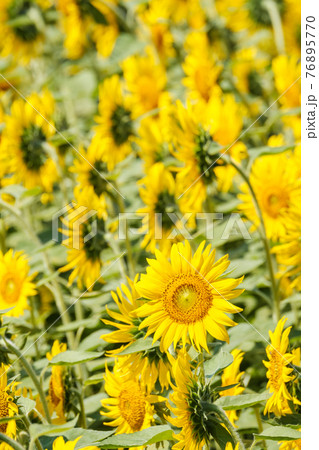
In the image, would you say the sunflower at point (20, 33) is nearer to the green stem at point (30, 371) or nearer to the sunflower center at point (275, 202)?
the sunflower center at point (275, 202)

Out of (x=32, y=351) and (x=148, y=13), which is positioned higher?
(x=148, y=13)

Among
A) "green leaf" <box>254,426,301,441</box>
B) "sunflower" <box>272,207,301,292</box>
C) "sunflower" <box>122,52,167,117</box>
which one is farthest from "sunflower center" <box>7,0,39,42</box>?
"green leaf" <box>254,426,301,441</box>

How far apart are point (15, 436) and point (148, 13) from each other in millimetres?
2256

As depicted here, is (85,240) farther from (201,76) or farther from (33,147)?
(201,76)

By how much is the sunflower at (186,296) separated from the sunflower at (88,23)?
5.70 ft

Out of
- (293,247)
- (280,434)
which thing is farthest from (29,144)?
(280,434)

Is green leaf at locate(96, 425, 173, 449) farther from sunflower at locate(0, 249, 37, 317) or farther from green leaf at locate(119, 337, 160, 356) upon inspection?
sunflower at locate(0, 249, 37, 317)

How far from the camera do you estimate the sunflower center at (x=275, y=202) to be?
183 cm

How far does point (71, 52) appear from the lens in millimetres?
3273

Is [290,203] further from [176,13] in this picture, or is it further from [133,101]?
[176,13]

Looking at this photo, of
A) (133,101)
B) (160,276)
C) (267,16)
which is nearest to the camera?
(160,276)

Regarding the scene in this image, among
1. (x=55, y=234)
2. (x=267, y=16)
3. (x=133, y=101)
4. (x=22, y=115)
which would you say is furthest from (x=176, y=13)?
(x=55, y=234)

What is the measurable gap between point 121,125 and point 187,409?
1259 millimetres

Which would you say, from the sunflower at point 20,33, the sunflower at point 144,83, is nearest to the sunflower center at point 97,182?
the sunflower at point 144,83
